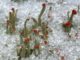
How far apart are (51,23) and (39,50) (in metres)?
0.73

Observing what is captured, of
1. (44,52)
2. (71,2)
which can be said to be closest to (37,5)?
(71,2)

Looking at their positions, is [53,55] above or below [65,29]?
below

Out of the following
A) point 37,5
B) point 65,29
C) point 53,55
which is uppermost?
point 37,5

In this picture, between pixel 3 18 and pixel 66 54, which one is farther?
pixel 3 18

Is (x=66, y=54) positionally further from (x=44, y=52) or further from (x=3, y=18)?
(x=3, y=18)

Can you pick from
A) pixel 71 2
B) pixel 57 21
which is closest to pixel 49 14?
pixel 57 21

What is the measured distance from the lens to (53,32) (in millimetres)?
4168

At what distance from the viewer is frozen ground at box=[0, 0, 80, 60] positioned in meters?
3.80

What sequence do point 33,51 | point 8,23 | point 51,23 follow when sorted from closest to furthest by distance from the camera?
point 33,51 → point 8,23 → point 51,23

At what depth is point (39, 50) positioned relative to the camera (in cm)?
376

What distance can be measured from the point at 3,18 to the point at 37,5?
69 cm

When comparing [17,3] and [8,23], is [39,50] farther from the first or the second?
[17,3]

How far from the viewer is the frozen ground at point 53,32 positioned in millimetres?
3801

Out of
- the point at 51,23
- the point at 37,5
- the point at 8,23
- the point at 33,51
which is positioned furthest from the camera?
the point at 37,5
